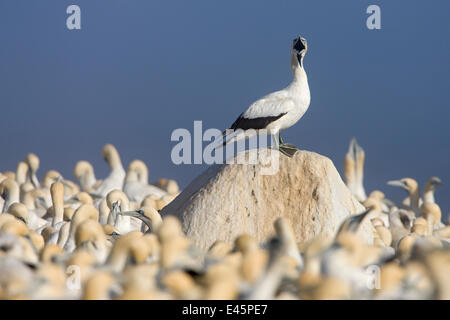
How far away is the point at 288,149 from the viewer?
9266 mm

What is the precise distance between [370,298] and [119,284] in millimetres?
1404

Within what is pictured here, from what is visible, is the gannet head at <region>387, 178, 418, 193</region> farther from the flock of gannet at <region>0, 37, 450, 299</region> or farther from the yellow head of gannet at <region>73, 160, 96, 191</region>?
the flock of gannet at <region>0, 37, 450, 299</region>

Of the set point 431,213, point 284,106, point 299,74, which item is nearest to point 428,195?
point 431,213

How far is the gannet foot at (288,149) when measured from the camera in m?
9.13

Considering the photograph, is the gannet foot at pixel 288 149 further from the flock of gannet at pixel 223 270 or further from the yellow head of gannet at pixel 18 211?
the yellow head of gannet at pixel 18 211

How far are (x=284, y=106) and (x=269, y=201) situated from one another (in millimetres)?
1126

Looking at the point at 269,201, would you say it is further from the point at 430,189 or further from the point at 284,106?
the point at 430,189

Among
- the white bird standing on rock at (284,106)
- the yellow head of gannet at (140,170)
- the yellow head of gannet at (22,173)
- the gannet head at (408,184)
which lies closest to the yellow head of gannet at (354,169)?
the gannet head at (408,184)

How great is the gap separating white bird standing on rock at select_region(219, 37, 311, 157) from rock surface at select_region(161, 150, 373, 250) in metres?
0.49

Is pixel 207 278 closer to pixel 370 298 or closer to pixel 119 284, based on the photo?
pixel 119 284

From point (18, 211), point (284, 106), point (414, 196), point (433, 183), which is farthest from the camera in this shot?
point (433, 183)

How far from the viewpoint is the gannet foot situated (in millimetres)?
9133
